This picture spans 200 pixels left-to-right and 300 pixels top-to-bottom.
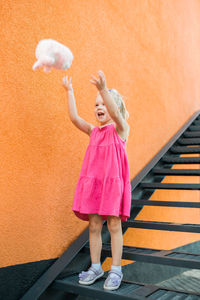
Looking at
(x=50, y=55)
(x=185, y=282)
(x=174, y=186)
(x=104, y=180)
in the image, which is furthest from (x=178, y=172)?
(x=50, y=55)

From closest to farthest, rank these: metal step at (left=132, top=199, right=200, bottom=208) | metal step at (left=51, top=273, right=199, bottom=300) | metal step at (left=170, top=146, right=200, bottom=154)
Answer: metal step at (left=51, top=273, right=199, bottom=300)
metal step at (left=132, top=199, right=200, bottom=208)
metal step at (left=170, top=146, right=200, bottom=154)

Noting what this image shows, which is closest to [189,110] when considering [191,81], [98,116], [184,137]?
[191,81]

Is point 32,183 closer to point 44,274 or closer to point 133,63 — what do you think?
point 44,274

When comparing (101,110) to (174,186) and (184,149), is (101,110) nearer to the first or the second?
(174,186)

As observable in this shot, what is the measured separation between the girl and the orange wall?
0.24 m

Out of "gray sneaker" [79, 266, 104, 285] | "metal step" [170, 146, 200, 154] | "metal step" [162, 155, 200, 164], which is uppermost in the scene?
"metal step" [170, 146, 200, 154]

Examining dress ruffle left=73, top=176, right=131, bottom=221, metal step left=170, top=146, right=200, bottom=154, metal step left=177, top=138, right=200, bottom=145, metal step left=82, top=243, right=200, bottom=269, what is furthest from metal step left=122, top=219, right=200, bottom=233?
metal step left=177, top=138, right=200, bottom=145

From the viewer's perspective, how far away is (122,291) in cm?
153

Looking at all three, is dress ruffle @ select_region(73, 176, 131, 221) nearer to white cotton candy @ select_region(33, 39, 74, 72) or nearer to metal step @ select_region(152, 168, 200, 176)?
white cotton candy @ select_region(33, 39, 74, 72)

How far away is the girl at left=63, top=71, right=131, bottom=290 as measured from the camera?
1.61 metres

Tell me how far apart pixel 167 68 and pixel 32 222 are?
10.4ft

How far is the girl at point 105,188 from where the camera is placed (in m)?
1.61

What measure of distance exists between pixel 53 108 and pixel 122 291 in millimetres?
1133

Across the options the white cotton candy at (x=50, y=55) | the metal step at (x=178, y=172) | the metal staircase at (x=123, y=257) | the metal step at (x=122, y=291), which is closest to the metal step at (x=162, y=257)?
the metal staircase at (x=123, y=257)
